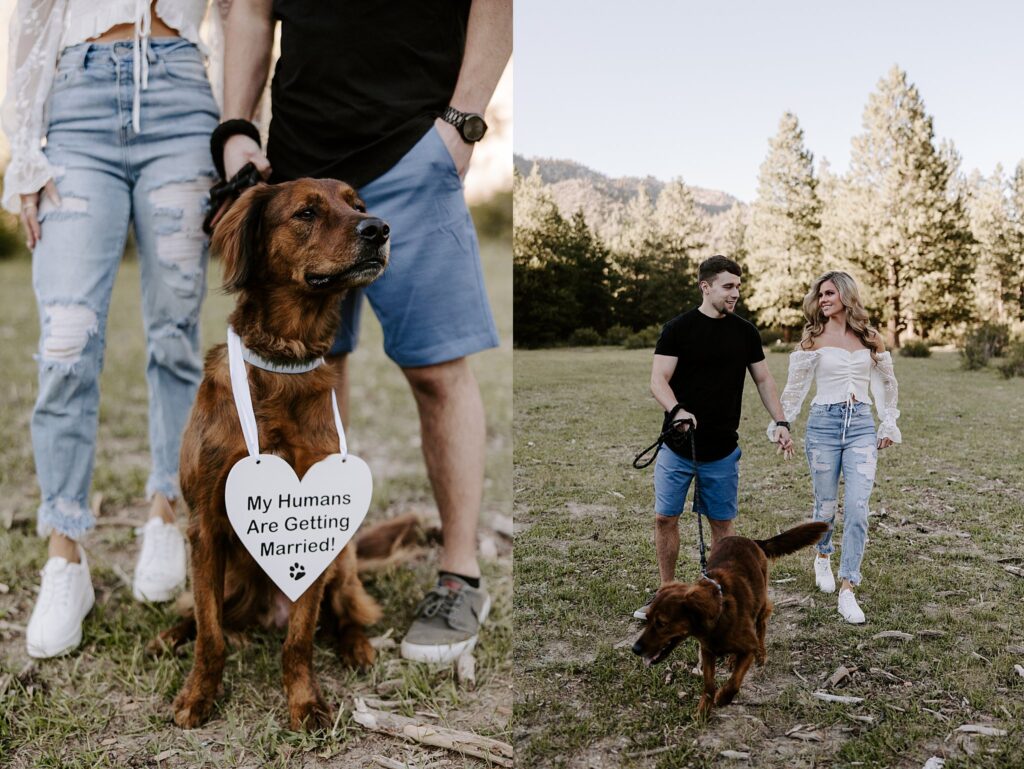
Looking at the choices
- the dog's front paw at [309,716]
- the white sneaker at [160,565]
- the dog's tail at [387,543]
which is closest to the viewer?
the dog's front paw at [309,716]

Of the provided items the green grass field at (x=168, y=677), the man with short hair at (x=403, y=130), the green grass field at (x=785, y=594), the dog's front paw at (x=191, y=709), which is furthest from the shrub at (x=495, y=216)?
the dog's front paw at (x=191, y=709)

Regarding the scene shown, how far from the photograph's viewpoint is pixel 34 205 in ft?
9.27

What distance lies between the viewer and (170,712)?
103 inches

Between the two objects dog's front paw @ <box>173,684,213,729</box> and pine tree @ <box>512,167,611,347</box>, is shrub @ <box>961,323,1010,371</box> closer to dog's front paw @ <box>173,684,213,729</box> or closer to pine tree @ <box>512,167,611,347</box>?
pine tree @ <box>512,167,611,347</box>

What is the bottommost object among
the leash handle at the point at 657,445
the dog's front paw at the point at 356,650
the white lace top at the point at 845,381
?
the dog's front paw at the point at 356,650

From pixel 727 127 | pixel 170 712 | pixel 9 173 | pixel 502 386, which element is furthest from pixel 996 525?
pixel 502 386

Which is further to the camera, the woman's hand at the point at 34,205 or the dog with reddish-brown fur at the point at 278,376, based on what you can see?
the woman's hand at the point at 34,205

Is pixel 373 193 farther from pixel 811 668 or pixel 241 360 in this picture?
pixel 811 668

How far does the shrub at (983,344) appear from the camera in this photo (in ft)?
7.04

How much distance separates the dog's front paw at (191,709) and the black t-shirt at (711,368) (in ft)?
5.32

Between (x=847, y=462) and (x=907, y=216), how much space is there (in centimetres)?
64

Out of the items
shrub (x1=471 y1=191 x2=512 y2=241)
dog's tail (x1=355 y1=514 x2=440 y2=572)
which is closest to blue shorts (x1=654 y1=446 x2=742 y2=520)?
dog's tail (x1=355 y1=514 x2=440 y2=572)

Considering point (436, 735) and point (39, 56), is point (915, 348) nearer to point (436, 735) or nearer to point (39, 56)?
point (436, 735)

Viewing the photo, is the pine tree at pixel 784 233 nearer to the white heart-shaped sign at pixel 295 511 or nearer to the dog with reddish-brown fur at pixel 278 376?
the dog with reddish-brown fur at pixel 278 376
